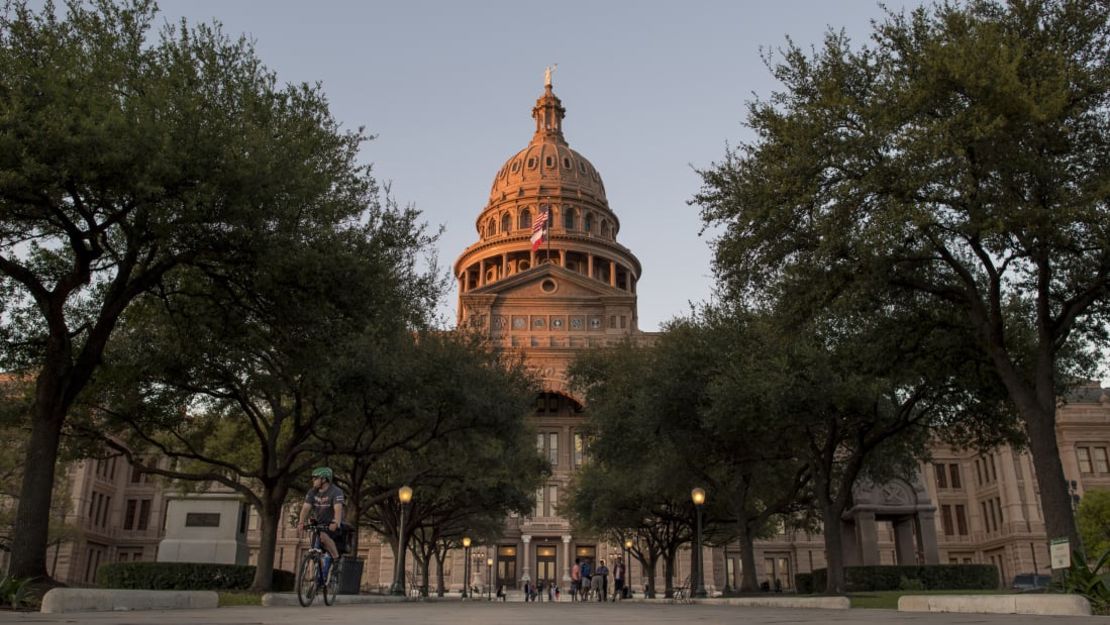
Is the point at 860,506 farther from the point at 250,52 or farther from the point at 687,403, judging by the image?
the point at 250,52

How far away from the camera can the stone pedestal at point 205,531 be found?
1230 inches

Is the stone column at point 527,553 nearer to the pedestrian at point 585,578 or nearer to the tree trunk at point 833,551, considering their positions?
the pedestrian at point 585,578

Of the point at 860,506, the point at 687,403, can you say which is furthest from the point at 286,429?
the point at 860,506

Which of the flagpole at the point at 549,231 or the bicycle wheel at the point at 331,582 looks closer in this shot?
the bicycle wheel at the point at 331,582

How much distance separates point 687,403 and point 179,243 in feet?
62.4

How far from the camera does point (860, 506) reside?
Result: 1475 inches

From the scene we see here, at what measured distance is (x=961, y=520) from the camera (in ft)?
262

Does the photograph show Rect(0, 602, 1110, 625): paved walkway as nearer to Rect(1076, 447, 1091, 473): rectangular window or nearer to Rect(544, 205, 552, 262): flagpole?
Rect(1076, 447, 1091, 473): rectangular window

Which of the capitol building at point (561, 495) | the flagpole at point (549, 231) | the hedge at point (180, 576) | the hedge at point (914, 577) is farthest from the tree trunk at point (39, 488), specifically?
the flagpole at point (549, 231)

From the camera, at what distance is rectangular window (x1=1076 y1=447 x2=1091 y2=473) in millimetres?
72625

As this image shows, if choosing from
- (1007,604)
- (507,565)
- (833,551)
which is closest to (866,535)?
(833,551)

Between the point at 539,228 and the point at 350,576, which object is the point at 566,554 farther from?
the point at 350,576

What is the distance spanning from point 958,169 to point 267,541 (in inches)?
820

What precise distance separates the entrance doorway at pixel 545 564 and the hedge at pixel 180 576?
2164 inches
